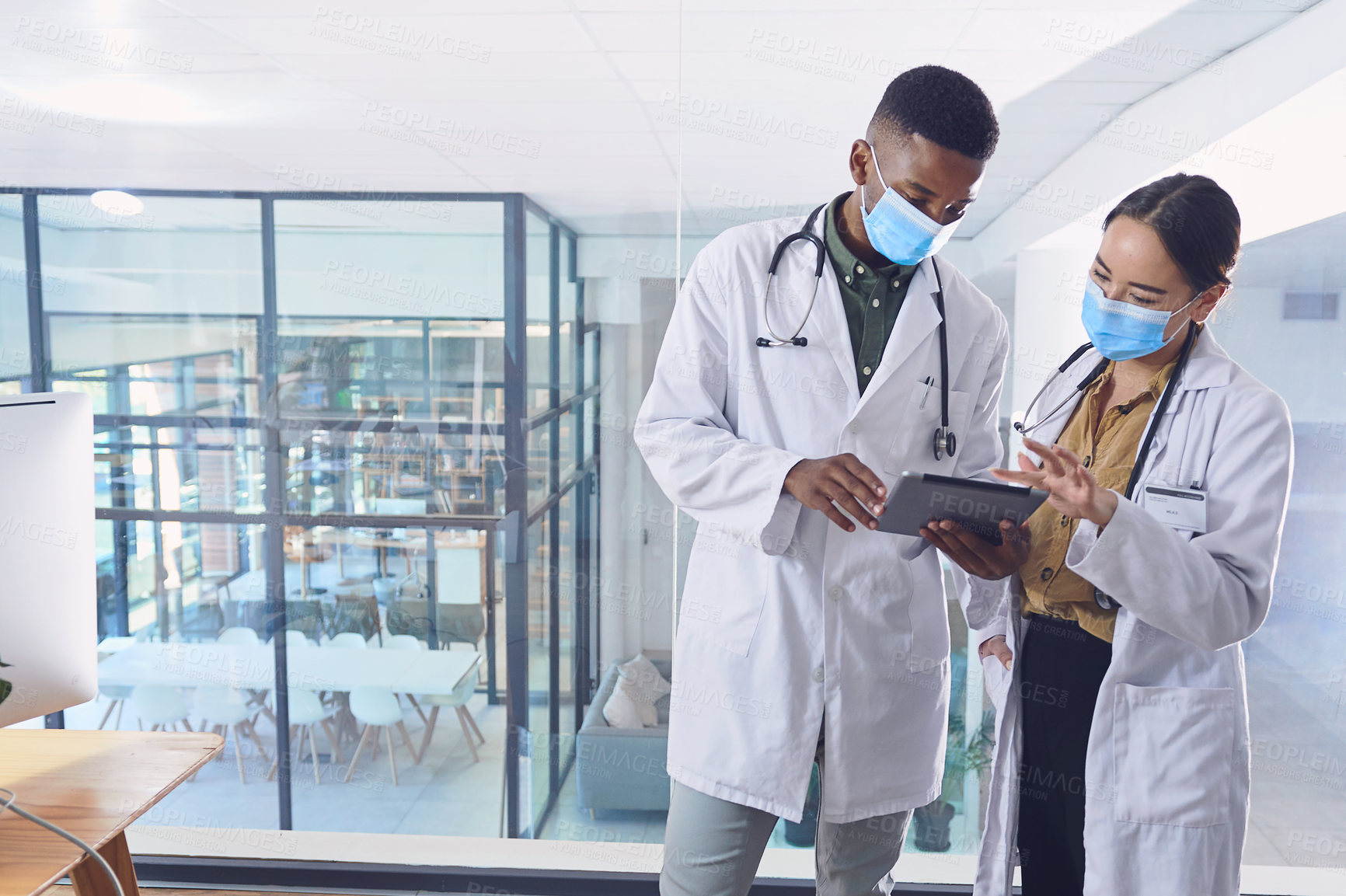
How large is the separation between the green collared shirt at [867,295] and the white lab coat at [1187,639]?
0.42m

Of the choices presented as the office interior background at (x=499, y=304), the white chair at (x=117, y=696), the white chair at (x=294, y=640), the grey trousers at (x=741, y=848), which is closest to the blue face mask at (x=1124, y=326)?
the grey trousers at (x=741, y=848)

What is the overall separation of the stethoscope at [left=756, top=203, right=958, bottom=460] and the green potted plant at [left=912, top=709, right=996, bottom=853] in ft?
4.20

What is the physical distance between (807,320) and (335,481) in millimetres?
1619

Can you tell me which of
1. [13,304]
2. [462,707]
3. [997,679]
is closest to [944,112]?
[997,679]

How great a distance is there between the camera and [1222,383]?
1244 mm

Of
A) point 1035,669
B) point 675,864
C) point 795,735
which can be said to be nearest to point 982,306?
point 1035,669

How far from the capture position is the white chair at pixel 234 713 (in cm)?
257

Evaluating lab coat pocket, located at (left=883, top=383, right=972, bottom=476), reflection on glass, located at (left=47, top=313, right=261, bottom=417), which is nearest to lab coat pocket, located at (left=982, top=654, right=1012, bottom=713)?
lab coat pocket, located at (left=883, top=383, right=972, bottom=476)

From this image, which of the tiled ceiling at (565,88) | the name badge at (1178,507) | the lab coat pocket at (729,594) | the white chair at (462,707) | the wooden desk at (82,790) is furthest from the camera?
the white chair at (462,707)

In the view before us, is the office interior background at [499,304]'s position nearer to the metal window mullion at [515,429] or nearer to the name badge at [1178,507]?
the metal window mullion at [515,429]

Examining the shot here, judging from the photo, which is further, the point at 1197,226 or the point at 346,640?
the point at 346,640

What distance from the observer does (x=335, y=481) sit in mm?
2453

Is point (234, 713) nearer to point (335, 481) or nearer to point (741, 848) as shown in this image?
point (335, 481)

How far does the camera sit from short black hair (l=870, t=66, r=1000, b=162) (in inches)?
50.3
